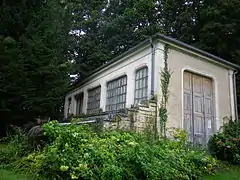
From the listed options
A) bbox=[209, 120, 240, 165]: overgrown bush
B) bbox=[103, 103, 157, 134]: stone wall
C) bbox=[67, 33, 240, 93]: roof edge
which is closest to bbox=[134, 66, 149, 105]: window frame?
bbox=[67, 33, 240, 93]: roof edge

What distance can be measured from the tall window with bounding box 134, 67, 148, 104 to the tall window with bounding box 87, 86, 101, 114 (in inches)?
153

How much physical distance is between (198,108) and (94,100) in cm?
632

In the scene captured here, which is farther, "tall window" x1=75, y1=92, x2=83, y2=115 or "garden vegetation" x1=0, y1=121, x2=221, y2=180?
"tall window" x1=75, y1=92, x2=83, y2=115

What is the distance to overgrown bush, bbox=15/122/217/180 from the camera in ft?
16.5

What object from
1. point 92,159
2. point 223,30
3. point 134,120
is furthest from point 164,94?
point 223,30

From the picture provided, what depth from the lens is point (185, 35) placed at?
63.8 feet

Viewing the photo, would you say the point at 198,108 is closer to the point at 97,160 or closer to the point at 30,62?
Answer: the point at 30,62

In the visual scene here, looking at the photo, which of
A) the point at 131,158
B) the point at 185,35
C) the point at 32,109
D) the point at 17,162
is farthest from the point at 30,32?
the point at 185,35

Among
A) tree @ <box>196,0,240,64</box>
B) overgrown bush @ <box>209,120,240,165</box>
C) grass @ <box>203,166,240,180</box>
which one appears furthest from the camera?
tree @ <box>196,0,240,64</box>

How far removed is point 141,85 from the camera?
11.6 meters

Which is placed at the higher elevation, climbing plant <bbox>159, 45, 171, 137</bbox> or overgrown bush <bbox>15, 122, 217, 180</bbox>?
climbing plant <bbox>159, 45, 171, 137</bbox>

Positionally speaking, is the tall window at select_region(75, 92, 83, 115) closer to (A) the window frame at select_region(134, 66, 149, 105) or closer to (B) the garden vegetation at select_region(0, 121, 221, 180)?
(A) the window frame at select_region(134, 66, 149, 105)

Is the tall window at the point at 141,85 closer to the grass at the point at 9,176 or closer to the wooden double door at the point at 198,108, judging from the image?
the wooden double door at the point at 198,108

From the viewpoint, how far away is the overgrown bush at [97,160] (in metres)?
5.02
